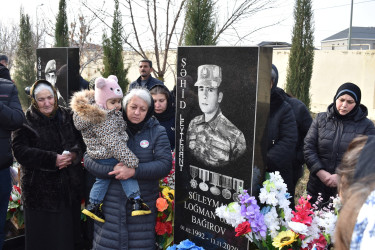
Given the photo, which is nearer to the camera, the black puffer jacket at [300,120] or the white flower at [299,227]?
the white flower at [299,227]

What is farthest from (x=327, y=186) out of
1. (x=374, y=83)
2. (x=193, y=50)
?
(x=374, y=83)

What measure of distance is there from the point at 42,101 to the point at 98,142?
2.42 ft

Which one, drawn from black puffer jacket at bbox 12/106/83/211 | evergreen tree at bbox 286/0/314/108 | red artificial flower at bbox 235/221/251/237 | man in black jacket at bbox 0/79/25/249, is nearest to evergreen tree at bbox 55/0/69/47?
evergreen tree at bbox 286/0/314/108

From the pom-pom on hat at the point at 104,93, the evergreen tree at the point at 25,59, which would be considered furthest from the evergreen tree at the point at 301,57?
the evergreen tree at the point at 25,59

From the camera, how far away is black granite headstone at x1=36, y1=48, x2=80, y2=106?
4.32 meters

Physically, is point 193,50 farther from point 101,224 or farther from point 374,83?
point 374,83

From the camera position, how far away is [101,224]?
281cm

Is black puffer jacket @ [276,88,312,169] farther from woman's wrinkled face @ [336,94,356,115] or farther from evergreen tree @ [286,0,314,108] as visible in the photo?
evergreen tree @ [286,0,314,108]

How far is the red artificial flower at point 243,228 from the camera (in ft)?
7.41

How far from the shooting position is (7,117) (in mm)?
2848

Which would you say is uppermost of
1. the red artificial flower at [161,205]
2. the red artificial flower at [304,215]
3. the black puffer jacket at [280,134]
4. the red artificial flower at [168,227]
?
the black puffer jacket at [280,134]

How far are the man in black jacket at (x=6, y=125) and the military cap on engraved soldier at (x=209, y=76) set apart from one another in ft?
4.74

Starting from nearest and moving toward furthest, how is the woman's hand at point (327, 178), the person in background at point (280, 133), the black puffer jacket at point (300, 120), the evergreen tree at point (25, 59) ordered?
the person in background at point (280, 133) → the woman's hand at point (327, 178) → the black puffer jacket at point (300, 120) → the evergreen tree at point (25, 59)

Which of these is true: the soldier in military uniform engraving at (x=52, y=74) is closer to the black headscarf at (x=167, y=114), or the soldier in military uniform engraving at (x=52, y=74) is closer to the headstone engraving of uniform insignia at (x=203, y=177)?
the black headscarf at (x=167, y=114)
